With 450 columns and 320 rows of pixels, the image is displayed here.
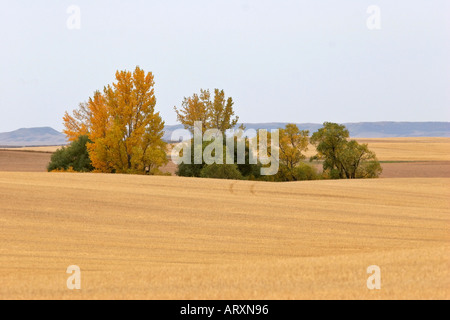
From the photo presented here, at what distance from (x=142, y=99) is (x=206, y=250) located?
3243 centimetres

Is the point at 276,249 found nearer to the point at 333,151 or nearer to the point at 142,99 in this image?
the point at 142,99

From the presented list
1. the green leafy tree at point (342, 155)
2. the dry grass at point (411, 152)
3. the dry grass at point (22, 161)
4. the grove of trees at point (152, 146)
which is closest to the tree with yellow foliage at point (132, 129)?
the grove of trees at point (152, 146)

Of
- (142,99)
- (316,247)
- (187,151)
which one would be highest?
(142,99)

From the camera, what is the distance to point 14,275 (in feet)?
29.8

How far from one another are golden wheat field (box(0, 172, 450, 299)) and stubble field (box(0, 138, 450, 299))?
31mm

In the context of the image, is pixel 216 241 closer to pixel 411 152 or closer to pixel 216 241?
pixel 216 241

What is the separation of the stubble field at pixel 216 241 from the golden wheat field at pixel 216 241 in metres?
0.03

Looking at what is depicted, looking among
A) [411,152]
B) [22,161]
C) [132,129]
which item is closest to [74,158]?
[132,129]

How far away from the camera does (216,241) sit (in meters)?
13.3

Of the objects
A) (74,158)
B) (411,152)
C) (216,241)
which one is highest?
(411,152)

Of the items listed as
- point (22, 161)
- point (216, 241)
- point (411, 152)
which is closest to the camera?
point (216, 241)

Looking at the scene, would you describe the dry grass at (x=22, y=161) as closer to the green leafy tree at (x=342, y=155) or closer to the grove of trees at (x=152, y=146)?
the grove of trees at (x=152, y=146)

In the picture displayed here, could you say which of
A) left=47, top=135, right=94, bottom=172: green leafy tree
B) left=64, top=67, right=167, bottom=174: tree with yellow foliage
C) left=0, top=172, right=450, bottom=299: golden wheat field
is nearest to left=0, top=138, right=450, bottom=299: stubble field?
left=0, top=172, right=450, bottom=299: golden wheat field
